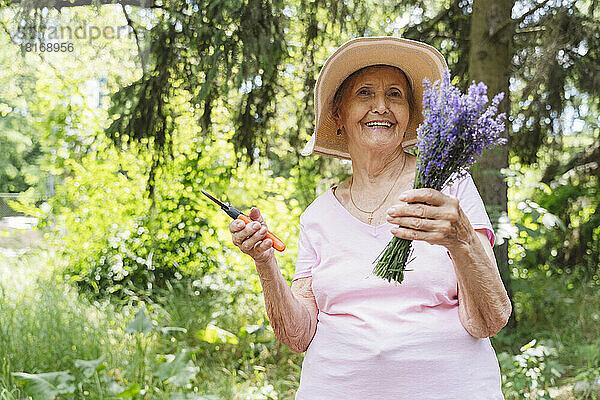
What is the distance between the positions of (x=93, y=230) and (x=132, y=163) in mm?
740

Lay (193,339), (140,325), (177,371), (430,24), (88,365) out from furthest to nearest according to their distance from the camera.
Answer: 1. (193,339)
2. (430,24)
3. (140,325)
4. (177,371)
5. (88,365)

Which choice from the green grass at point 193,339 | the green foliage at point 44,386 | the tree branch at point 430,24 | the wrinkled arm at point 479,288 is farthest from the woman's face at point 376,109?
the tree branch at point 430,24

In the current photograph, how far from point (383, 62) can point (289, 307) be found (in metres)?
0.77

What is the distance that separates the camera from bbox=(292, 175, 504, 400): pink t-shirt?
157cm

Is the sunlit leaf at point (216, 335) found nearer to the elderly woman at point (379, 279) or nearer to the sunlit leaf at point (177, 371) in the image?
the sunlit leaf at point (177, 371)

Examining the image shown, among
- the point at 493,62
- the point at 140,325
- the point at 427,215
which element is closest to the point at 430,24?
the point at 493,62

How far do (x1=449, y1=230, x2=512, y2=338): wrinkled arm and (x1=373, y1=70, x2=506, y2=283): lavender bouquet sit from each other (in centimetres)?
17

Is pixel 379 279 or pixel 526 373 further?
pixel 526 373

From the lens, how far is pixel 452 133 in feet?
4.02

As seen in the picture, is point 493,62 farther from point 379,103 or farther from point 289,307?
point 289,307

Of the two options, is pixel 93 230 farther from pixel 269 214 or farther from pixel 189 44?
pixel 189 44

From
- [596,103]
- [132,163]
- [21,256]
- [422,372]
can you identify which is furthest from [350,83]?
[21,256]

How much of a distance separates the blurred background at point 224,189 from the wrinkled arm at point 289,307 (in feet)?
5.20

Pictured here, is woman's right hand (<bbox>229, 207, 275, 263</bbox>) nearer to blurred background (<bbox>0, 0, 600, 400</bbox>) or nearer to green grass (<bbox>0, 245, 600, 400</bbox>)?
blurred background (<bbox>0, 0, 600, 400</bbox>)
